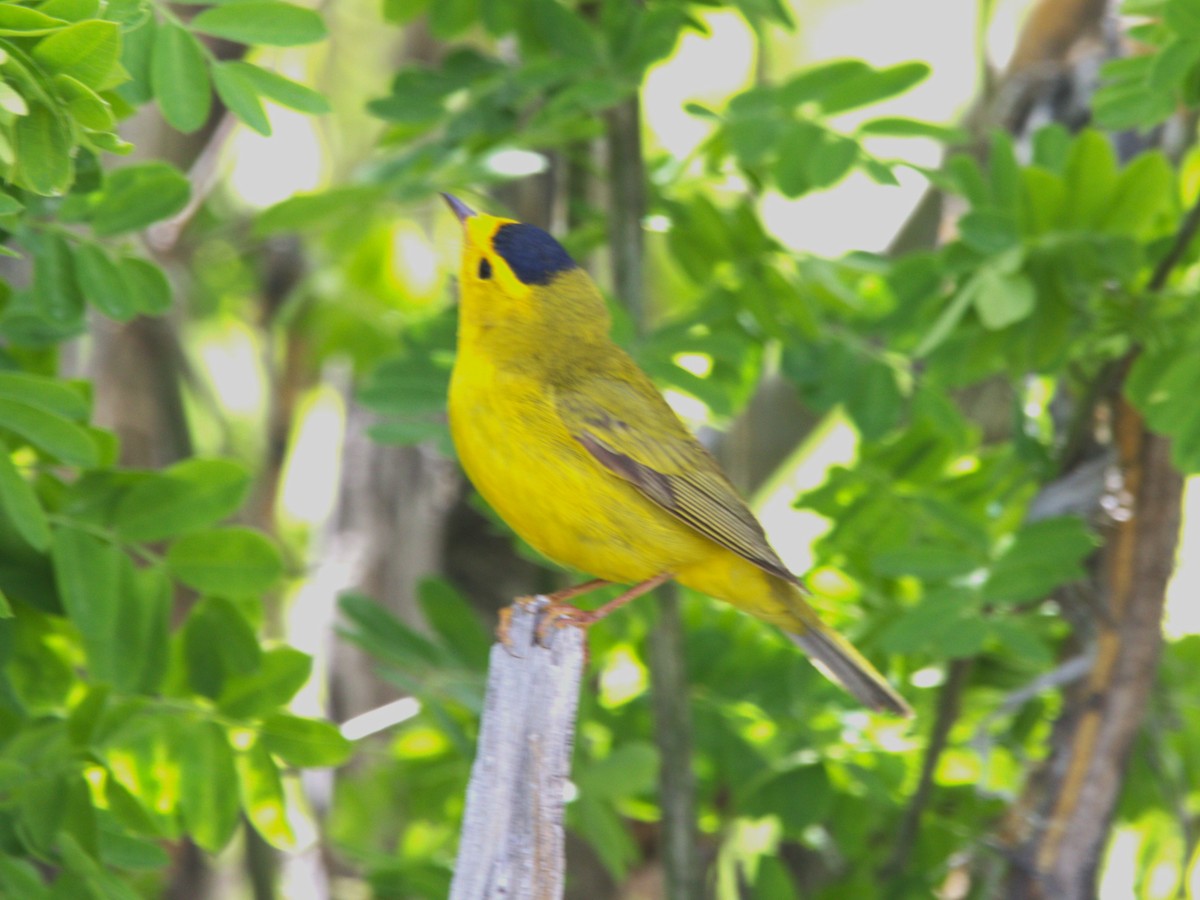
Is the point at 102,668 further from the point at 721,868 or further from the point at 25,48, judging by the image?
the point at 721,868

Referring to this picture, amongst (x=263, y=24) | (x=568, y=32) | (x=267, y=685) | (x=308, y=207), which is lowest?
(x=267, y=685)

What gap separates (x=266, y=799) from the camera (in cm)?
338

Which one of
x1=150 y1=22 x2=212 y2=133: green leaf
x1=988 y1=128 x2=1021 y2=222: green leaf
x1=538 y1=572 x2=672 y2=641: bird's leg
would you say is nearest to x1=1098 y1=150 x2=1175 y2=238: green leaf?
x1=988 y1=128 x2=1021 y2=222: green leaf

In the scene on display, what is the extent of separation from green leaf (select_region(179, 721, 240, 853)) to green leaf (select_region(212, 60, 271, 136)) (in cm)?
134

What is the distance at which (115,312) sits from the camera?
317 cm

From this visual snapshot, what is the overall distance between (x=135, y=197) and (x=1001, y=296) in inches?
79.5

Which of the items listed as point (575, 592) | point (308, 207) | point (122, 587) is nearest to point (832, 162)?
point (575, 592)

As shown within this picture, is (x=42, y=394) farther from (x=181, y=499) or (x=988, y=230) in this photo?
(x=988, y=230)

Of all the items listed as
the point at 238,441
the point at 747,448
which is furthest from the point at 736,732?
the point at 238,441

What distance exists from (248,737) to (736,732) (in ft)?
5.13

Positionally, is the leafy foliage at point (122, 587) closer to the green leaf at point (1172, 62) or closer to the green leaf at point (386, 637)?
the green leaf at point (386, 637)

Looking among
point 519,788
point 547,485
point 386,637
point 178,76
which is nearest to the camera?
point 519,788

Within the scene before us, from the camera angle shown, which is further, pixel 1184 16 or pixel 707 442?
pixel 707 442

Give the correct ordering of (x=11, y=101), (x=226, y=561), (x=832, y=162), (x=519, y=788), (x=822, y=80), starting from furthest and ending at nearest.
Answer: (x=822, y=80) < (x=832, y=162) < (x=226, y=561) < (x=519, y=788) < (x=11, y=101)
